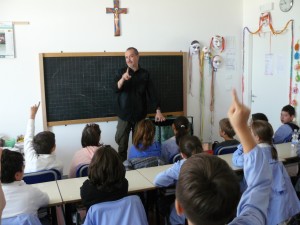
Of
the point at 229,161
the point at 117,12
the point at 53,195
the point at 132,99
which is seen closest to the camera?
the point at 53,195

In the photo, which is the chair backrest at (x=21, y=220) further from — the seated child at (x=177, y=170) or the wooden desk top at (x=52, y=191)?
the seated child at (x=177, y=170)

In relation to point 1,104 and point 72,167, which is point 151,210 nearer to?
point 72,167

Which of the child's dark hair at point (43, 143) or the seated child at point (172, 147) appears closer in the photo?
the child's dark hair at point (43, 143)

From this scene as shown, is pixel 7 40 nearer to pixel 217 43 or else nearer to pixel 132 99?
pixel 132 99

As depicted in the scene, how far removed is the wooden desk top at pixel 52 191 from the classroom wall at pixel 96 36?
2120mm

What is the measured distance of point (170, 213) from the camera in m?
2.68

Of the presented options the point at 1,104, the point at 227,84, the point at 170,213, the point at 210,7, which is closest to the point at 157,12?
the point at 210,7

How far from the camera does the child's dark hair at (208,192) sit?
0.86 m

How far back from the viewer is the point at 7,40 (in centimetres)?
415

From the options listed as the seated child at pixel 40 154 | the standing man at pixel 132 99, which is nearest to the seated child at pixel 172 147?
the standing man at pixel 132 99

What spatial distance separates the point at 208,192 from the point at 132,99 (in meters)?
3.50

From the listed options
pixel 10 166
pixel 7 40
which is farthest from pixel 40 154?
pixel 7 40

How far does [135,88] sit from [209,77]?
68.2 inches

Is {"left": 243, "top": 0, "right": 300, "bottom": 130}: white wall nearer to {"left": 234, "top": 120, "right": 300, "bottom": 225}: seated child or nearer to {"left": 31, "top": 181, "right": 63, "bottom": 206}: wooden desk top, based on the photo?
{"left": 234, "top": 120, "right": 300, "bottom": 225}: seated child
